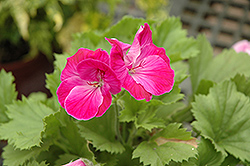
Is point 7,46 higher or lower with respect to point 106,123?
lower

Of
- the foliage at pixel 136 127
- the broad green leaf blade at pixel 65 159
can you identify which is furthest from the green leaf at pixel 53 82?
the broad green leaf blade at pixel 65 159

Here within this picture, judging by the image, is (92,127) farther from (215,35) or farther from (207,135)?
(215,35)

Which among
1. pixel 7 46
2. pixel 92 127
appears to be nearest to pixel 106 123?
pixel 92 127

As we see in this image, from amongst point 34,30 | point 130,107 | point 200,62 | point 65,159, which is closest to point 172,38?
point 200,62

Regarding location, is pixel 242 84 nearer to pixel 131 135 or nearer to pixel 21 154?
pixel 131 135

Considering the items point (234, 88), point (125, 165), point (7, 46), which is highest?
point (234, 88)
